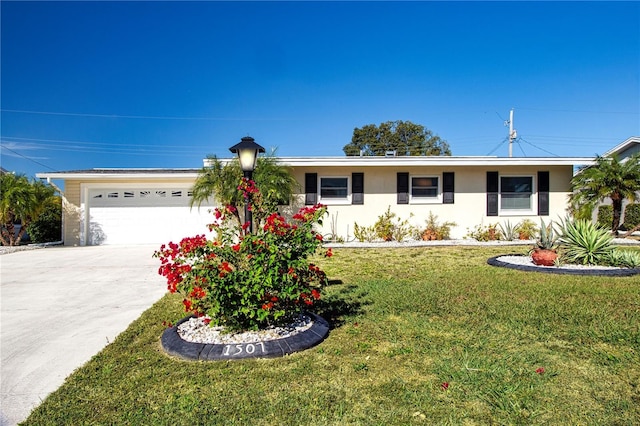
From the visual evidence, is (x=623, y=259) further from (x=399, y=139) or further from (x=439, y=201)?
(x=399, y=139)

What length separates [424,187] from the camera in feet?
43.4

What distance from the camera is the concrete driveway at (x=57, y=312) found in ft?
9.87

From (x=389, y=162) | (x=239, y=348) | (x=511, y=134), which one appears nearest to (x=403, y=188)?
(x=389, y=162)

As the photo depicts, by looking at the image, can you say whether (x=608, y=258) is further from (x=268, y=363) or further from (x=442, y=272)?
(x=268, y=363)

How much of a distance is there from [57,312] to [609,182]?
13661mm

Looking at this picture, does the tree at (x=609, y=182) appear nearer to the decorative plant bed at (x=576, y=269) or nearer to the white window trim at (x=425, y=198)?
the white window trim at (x=425, y=198)

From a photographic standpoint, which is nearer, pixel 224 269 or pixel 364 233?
pixel 224 269

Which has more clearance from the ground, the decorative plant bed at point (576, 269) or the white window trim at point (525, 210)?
the white window trim at point (525, 210)

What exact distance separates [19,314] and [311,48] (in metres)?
16.6

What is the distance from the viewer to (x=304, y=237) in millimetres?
3654

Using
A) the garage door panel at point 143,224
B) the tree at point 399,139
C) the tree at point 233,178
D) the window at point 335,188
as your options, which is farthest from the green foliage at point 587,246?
the tree at point 399,139

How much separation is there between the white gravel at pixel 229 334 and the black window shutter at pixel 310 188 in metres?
8.92

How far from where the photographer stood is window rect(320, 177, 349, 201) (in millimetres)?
13039

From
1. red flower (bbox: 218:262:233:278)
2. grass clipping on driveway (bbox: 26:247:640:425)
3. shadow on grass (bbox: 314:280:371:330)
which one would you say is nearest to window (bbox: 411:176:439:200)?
shadow on grass (bbox: 314:280:371:330)
